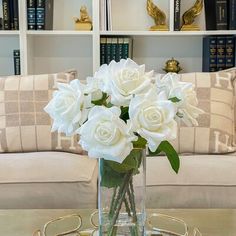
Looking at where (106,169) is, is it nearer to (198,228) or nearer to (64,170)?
(198,228)

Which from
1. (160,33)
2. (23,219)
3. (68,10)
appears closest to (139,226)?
(23,219)

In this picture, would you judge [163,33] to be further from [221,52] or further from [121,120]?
[121,120]

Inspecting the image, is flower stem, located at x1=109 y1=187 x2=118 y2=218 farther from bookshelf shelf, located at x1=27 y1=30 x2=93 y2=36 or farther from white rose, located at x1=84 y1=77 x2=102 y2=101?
bookshelf shelf, located at x1=27 y1=30 x2=93 y2=36

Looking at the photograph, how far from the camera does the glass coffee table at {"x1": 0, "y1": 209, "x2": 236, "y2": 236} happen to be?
1.31 m

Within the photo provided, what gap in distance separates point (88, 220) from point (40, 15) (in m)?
1.80

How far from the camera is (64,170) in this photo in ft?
6.08

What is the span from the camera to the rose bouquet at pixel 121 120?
3.07ft

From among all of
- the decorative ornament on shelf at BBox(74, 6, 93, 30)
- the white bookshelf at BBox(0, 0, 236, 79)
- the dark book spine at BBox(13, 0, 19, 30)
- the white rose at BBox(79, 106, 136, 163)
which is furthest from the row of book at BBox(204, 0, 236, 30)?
the white rose at BBox(79, 106, 136, 163)

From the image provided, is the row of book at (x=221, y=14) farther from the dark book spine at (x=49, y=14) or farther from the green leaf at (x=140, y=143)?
the green leaf at (x=140, y=143)

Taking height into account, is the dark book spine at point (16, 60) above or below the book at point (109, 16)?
below

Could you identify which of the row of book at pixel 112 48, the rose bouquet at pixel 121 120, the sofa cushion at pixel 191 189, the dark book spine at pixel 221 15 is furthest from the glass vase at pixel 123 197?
the dark book spine at pixel 221 15

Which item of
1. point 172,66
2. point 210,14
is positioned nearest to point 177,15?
point 210,14

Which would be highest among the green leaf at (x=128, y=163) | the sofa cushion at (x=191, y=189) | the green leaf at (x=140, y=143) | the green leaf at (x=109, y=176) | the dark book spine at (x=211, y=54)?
the dark book spine at (x=211, y=54)

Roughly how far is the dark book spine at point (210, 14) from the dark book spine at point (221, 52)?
92 mm
